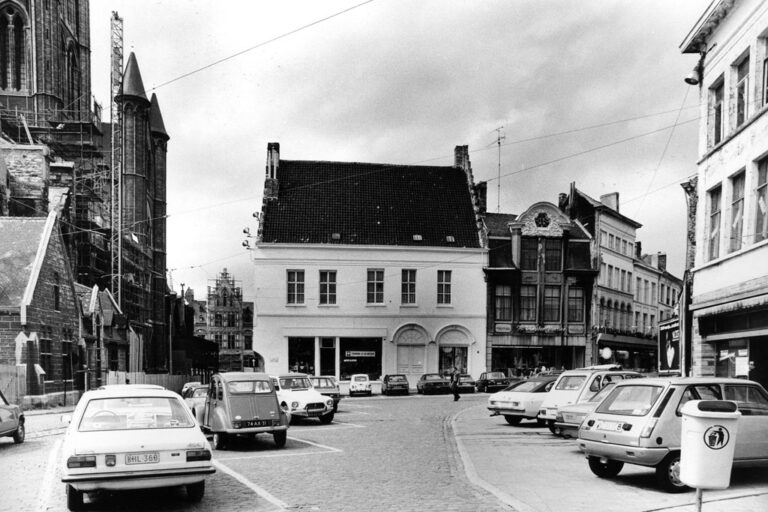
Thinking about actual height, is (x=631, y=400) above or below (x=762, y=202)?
below

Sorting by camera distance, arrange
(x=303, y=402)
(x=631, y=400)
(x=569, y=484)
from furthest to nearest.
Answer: (x=303, y=402), (x=631, y=400), (x=569, y=484)

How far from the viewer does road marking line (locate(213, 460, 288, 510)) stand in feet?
30.8

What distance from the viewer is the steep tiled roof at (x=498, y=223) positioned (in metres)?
49.0

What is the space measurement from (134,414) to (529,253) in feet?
133

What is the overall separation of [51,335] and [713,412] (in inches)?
1226

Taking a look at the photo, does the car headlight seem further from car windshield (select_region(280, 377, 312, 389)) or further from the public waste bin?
car windshield (select_region(280, 377, 312, 389))

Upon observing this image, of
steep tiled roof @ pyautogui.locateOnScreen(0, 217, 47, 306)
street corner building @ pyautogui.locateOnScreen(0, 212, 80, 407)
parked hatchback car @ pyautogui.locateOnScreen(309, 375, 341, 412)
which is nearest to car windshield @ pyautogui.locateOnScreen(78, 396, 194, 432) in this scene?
parked hatchback car @ pyautogui.locateOnScreen(309, 375, 341, 412)

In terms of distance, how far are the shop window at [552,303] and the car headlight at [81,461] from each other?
42003 millimetres

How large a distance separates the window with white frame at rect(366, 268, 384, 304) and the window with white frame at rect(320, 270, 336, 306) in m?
2.27

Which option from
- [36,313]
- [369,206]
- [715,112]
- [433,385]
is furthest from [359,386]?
[715,112]

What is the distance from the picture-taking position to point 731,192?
1859 centimetres

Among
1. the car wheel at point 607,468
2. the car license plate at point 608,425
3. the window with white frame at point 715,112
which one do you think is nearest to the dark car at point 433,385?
the window with white frame at point 715,112

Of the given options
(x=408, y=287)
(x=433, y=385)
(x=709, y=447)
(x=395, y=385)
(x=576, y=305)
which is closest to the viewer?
(x=709, y=447)

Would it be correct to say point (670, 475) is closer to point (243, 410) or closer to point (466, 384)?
point (243, 410)
